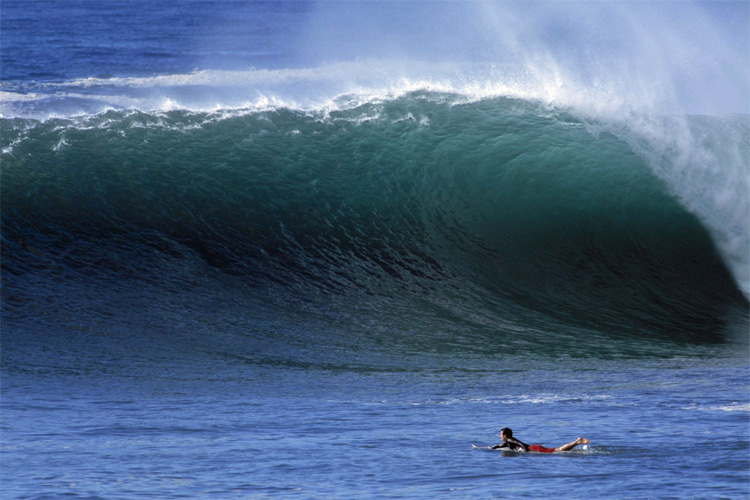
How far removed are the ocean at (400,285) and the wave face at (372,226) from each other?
0.04m

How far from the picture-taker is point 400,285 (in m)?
11.7

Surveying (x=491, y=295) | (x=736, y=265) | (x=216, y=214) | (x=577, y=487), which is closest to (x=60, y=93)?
(x=216, y=214)

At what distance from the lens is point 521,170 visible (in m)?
14.3

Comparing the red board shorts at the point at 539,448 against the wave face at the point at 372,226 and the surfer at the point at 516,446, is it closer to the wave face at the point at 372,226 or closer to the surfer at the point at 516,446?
the surfer at the point at 516,446

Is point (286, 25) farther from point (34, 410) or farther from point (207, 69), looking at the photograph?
point (34, 410)

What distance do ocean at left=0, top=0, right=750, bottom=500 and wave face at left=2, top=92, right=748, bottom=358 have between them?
4 cm

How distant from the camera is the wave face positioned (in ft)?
36.0

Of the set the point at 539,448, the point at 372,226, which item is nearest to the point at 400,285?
the point at 372,226

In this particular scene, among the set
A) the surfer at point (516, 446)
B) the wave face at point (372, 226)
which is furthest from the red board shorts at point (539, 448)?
the wave face at point (372, 226)

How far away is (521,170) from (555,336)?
4.42m

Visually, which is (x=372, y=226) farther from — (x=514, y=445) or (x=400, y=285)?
(x=514, y=445)

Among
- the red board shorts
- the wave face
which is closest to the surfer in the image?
the red board shorts

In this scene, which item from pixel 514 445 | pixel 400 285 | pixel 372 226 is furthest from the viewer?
pixel 372 226

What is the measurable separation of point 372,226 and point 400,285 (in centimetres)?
160
